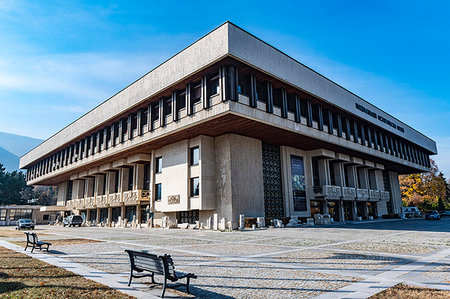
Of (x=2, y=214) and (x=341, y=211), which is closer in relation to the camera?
(x=341, y=211)

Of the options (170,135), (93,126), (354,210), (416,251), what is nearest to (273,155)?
(170,135)

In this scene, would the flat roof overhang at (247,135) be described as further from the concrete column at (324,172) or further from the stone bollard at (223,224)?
the stone bollard at (223,224)

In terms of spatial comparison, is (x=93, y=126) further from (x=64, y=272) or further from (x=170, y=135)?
(x=64, y=272)

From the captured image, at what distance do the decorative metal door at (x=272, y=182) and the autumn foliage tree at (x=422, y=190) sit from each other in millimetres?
48104

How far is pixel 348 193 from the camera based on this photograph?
127 ft

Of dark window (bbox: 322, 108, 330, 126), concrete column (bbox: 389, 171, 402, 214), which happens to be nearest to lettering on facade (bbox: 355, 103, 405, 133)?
dark window (bbox: 322, 108, 330, 126)

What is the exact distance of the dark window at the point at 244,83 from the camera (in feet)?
83.3

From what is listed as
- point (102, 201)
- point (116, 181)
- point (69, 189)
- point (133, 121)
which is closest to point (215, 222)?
point (133, 121)

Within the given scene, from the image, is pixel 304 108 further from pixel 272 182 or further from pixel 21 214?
pixel 21 214

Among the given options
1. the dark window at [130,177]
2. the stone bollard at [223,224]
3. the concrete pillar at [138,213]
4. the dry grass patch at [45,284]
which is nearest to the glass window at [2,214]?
the dark window at [130,177]

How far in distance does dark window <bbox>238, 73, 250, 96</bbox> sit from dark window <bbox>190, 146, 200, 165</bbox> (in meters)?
7.38

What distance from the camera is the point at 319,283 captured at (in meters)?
6.43

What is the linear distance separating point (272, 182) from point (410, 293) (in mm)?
25747

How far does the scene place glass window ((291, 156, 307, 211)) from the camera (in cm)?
3308
